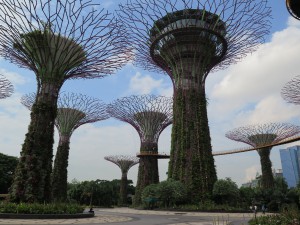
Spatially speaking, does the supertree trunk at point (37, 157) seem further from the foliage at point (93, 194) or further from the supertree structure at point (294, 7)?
the foliage at point (93, 194)

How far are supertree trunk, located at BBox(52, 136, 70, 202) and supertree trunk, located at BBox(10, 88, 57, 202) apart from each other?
19.0 metres

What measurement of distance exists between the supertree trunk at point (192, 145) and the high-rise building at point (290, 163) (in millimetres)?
109311

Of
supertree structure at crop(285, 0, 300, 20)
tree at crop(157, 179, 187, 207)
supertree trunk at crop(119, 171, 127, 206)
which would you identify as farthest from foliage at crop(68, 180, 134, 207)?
supertree structure at crop(285, 0, 300, 20)

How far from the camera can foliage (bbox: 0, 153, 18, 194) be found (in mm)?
44594

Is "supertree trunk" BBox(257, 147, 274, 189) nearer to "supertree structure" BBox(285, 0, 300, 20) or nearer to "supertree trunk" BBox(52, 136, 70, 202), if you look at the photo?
"supertree trunk" BBox(52, 136, 70, 202)

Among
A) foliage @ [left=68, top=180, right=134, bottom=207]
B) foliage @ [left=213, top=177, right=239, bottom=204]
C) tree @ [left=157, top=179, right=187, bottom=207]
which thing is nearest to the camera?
tree @ [left=157, top=179, right=187, bottom=207]

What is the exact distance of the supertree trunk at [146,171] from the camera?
132 ft

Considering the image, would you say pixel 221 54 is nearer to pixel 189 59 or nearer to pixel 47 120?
pixel 189 59

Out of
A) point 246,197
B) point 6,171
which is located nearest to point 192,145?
point 246,197

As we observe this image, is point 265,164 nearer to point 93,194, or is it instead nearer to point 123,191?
point 123,191

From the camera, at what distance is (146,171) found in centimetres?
4069

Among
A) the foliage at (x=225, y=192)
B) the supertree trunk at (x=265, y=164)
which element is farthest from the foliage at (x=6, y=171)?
the supertree trunk at (x=265, y=164)

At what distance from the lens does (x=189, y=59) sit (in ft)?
101

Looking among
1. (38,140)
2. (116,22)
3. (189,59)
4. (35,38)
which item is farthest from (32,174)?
(189,59)
